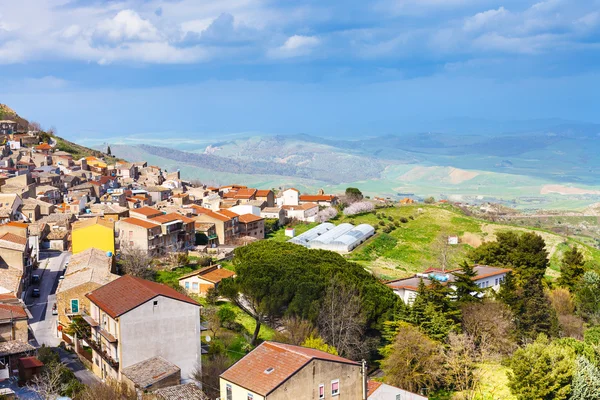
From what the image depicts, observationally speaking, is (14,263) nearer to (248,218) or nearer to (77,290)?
(77,290)

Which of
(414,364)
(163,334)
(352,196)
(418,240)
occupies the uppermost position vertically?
(163,334)

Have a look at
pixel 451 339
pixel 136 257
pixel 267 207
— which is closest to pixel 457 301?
pixel 451 339

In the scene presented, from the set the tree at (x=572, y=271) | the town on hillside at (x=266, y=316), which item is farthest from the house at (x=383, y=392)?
the tree at (x=572, y=271)

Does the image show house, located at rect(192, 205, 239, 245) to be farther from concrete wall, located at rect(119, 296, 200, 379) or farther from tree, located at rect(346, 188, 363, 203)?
concrete wall, located at rect(119, 296, 200, 379)

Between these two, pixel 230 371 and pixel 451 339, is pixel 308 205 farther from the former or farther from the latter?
pixel 230 371

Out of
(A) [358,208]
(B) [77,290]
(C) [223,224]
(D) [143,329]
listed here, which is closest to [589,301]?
(C) [223,224]

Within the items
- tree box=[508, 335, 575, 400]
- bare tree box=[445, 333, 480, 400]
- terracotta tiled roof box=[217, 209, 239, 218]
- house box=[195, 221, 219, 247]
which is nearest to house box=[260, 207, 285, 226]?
terracotta tiled roof box=[217, 209, 239, 218]
